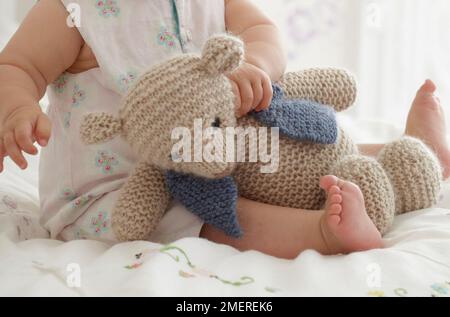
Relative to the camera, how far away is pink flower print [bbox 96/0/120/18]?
91 centimetres

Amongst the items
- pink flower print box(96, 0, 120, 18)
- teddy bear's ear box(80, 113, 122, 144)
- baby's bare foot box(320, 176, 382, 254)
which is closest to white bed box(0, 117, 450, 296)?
baby's bare foot box(320, 176, 382, 254)

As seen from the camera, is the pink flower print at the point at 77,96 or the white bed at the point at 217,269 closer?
the white bed at the point at 217,269

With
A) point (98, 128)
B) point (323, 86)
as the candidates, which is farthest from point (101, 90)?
point (323, 86)

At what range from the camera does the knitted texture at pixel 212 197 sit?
28.5 inches

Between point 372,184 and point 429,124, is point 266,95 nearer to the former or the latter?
point 372,184

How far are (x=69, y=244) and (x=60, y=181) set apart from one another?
18 centimetres

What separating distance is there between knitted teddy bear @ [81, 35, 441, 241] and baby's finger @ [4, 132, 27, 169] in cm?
8

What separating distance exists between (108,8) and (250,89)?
309 mm

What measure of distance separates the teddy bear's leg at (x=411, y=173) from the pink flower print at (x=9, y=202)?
1.83 feet

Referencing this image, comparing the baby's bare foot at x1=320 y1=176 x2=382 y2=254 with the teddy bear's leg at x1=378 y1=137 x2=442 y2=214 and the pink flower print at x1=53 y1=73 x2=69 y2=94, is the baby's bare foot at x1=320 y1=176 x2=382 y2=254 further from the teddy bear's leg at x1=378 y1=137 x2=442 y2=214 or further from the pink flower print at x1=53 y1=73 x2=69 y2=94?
the pink flower print at x1=53 y1=73 x2=69 y2=94

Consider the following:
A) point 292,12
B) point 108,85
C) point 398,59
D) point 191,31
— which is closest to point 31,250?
point 108,85

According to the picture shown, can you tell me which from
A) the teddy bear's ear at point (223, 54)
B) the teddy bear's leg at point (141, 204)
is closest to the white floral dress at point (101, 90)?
the teddy bear's leg at point (141, 204)

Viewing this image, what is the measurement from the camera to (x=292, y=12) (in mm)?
1880

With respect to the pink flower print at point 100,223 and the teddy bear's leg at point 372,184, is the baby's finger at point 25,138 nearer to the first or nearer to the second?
the pink flower print at point 100,223
